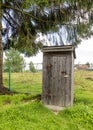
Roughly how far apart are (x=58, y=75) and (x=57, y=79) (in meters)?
0.11

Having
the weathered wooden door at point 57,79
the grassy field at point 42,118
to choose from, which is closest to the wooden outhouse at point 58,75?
the weathered wooden door at point 57,79

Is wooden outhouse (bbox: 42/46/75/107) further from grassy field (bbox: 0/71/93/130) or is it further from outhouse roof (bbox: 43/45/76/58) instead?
grassy field (bbox: 0/71/93/130)

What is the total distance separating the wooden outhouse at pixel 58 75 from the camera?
5.63m

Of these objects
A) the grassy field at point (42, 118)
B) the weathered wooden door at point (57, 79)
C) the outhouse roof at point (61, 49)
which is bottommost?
the grassy field at point (42, 118)

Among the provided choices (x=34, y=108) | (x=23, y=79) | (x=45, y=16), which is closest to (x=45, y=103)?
(x=34, y=108)

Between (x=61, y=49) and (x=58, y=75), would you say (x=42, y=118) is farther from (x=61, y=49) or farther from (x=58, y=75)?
(x=61, y=49)

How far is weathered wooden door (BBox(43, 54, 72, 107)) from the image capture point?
5.63 meters

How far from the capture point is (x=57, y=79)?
5770 mm

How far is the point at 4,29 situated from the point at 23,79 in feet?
18.5

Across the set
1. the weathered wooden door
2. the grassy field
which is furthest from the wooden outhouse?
the grassy field

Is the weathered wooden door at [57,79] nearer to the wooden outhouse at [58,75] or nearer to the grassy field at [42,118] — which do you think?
the wooden outhouse at [58,75]

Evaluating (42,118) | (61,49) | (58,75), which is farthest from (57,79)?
(42,118)

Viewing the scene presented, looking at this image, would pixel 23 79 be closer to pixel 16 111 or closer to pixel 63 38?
pixel 63 38

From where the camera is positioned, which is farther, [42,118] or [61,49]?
[61,49]
